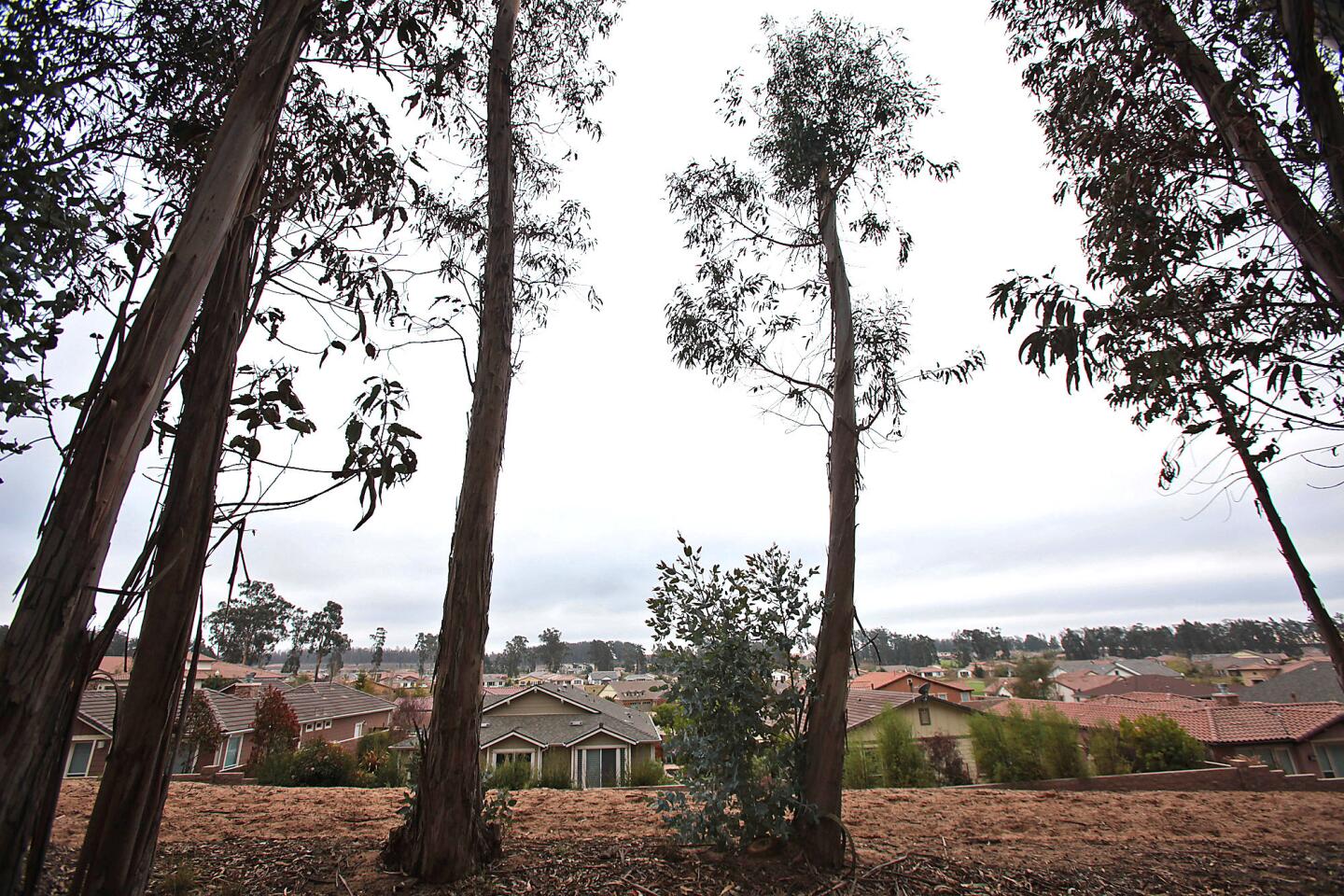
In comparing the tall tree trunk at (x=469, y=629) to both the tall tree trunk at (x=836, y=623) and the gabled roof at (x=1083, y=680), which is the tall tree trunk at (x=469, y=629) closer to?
the tall tree trunk at (x=836, y=623)

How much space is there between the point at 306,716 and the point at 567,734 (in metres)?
8.71

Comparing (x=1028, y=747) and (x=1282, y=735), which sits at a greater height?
(x=1028, y=747)

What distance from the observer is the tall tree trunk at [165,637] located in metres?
1.20

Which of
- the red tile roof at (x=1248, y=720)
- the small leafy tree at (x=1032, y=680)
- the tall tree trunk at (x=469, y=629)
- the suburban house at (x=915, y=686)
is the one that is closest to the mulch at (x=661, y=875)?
the tall tree trunk at (x=469, y=629)

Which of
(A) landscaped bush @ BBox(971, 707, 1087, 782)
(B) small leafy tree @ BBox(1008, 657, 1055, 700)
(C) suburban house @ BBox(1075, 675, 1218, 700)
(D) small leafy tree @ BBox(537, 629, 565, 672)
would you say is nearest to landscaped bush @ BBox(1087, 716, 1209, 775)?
(A) landscaped bush @ BBox(971, 707, 1087, 782)

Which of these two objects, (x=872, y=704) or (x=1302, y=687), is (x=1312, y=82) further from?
(x=1302, y=687)

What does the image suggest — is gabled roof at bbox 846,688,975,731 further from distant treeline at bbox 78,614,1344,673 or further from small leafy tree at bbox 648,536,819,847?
distant treeline at bbox 78,614,1344,673

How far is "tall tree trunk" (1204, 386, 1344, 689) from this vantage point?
14.6 feet

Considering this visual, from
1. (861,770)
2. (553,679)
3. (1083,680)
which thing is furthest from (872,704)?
(1083,680)

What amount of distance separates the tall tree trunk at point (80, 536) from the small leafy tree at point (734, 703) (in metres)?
3.02

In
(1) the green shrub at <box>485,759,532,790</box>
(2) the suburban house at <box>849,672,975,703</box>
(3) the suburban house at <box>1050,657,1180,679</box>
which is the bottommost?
(1) the green shrub at <box>485,759,532,790</box>

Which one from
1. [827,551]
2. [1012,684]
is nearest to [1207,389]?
[827,551]

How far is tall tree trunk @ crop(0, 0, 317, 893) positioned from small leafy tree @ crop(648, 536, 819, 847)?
9.92 feet

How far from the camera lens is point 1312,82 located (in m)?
2.70
